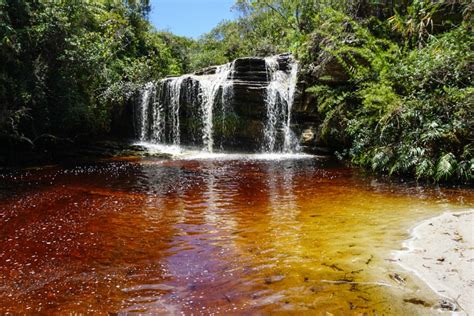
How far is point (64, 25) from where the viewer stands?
41.7 ft

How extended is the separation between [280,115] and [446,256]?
11471mm

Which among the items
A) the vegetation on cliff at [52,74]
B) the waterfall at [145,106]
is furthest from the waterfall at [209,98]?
the vegetation on cliff at [52,74]

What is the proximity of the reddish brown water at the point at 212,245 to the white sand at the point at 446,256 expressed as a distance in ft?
0.54

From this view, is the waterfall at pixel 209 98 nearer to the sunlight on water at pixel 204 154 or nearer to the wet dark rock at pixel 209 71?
the sunlight on water at pixel 204 154

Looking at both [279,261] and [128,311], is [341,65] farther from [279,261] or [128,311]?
[128,311]

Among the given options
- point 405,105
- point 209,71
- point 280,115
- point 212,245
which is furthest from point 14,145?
point 405,105

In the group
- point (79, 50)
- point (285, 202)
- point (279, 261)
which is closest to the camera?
point (279, 261)

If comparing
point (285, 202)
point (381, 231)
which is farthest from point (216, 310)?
point (285, 202)

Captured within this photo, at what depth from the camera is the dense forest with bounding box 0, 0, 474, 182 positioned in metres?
8.48

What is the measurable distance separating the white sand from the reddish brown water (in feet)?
0.54

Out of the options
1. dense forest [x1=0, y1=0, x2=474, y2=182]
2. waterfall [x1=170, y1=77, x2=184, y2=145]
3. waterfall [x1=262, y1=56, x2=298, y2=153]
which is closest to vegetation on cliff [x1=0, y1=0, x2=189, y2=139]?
dense forest [x1=0, y1=0, x2=474, y2=182]

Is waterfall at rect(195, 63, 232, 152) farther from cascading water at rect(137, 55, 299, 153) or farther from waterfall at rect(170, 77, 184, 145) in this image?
waterfall at rect(170, 77, 184, 145)

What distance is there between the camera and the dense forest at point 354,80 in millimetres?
8477

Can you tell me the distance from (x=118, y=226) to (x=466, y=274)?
4.28 metres
